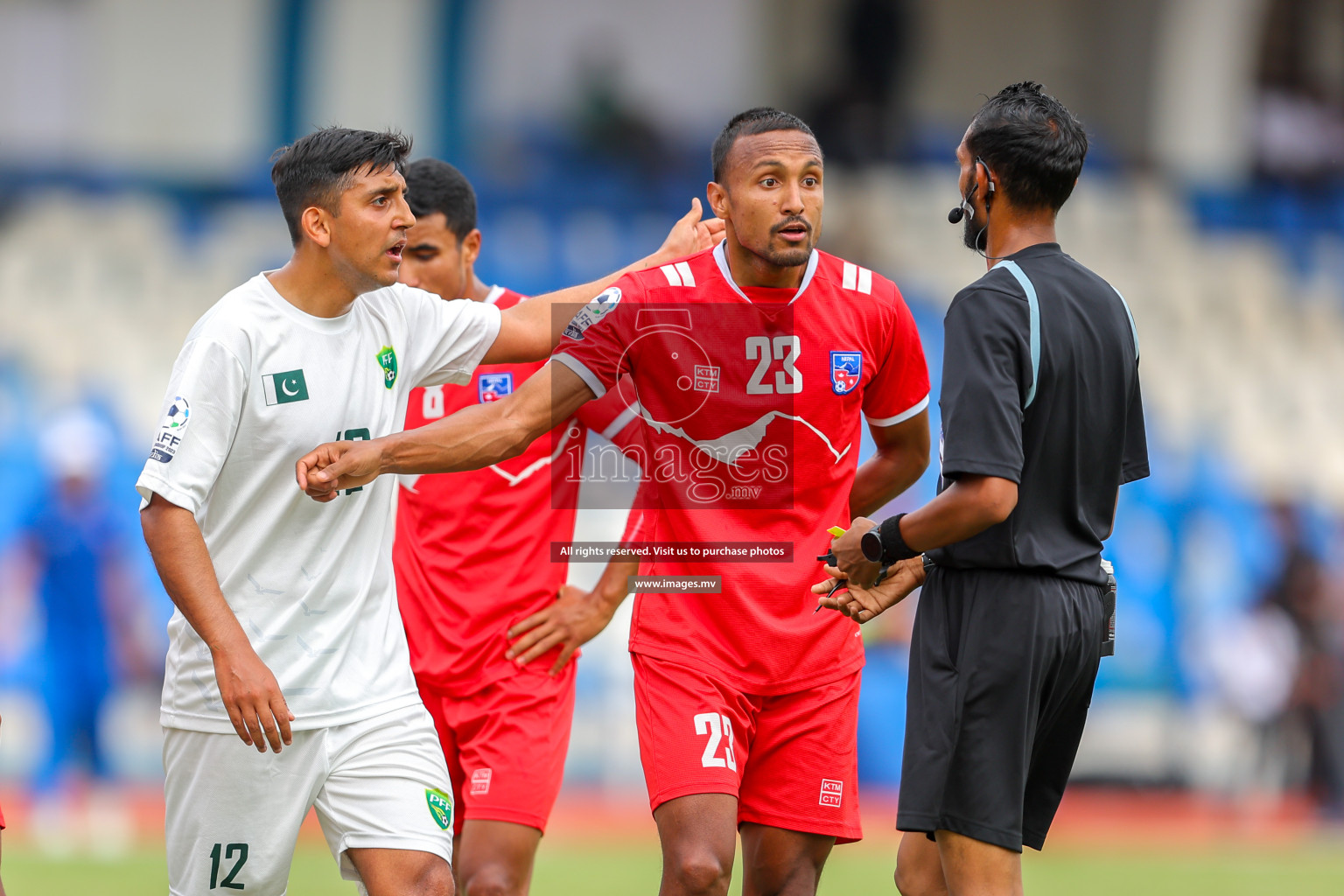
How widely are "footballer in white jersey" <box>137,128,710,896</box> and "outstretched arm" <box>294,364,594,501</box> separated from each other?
0.49 ft

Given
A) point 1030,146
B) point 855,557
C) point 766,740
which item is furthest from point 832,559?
point 1030,146

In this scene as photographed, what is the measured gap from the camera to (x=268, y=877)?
4.41 meters

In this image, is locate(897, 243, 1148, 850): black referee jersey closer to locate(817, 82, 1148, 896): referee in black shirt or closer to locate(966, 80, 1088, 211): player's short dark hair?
locate(817, 82, 1148, 896): referee in black shirt

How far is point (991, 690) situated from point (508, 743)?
6.54ft

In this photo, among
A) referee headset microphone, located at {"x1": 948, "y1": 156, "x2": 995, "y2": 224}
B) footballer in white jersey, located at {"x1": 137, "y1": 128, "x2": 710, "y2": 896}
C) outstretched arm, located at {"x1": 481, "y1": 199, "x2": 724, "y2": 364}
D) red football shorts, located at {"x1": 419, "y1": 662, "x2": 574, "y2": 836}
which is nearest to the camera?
footballer in white jersey, located at {"x1": 137, "y1": 128, "x2": 710, "y2": 896}

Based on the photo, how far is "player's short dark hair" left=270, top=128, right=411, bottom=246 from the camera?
14.9 feet

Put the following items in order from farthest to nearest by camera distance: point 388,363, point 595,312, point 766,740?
1. point 595,312
2. point 766,740
3. point 388,363

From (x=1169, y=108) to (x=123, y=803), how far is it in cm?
1507

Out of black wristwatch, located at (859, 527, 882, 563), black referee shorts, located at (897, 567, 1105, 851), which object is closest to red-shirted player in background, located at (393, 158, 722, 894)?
black wristwatch, located at (859, 527, 882, 563)

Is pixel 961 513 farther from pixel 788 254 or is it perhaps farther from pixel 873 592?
pixel 788 254

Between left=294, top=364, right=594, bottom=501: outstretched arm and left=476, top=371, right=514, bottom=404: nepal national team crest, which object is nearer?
left=294, top=364, right=594, bottom=501: outstretched arm

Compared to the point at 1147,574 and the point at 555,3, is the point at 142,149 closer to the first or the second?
the point at 555,3

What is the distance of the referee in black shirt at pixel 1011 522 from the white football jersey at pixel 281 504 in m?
1.46

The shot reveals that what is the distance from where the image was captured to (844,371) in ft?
16.2
